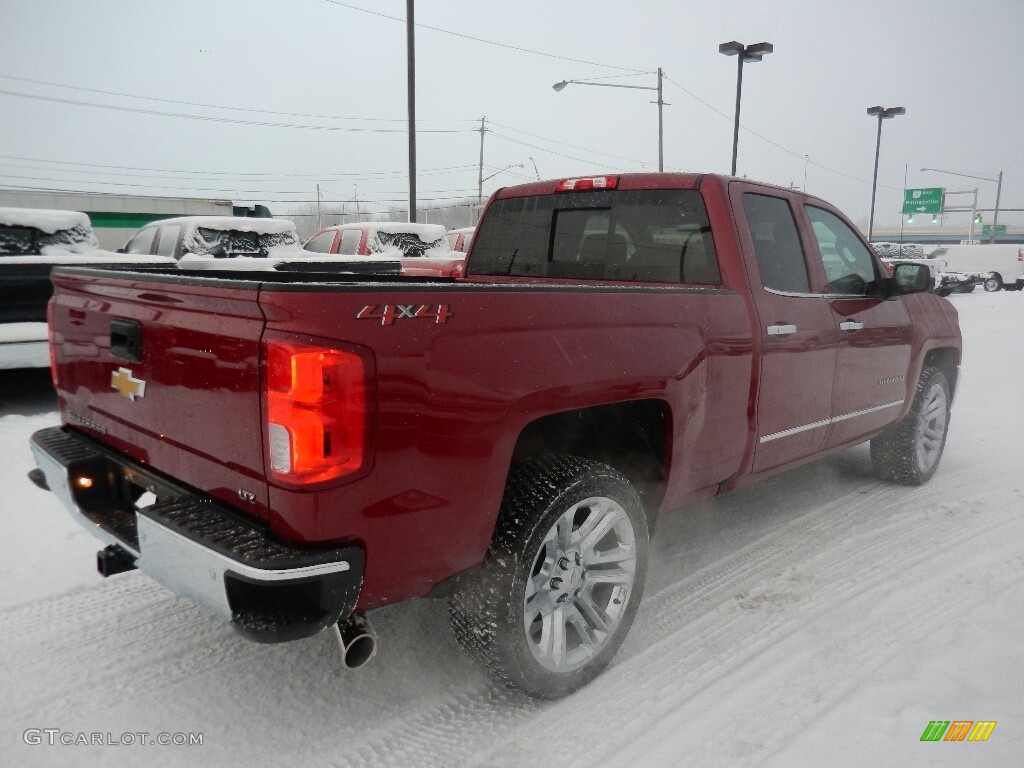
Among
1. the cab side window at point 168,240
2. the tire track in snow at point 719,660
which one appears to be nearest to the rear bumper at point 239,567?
the tire track in snow at point 719,660

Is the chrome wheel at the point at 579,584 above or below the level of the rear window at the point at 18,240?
below

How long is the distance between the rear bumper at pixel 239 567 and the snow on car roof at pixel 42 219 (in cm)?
623

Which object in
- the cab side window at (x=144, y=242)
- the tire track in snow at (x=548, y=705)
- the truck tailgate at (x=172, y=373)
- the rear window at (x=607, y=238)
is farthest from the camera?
the cab side window at (x=144, y=242)

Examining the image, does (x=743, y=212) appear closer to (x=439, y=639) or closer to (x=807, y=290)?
(x=807, y=290)

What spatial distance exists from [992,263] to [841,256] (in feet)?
91.1

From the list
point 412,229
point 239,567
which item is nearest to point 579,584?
point 239,567

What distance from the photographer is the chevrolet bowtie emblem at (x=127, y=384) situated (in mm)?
2304

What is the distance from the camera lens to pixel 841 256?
4.07 meters

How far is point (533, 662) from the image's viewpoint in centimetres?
238

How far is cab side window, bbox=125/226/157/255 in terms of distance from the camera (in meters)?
10.6

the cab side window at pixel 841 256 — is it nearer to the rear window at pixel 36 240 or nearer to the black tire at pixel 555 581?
the black tire at pixel 555 581

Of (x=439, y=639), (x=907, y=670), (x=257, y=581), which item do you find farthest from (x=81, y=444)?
(x=907, y=670)

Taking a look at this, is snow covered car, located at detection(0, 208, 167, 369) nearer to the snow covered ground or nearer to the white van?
the snow covered ground

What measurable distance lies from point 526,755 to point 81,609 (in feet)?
6.70
